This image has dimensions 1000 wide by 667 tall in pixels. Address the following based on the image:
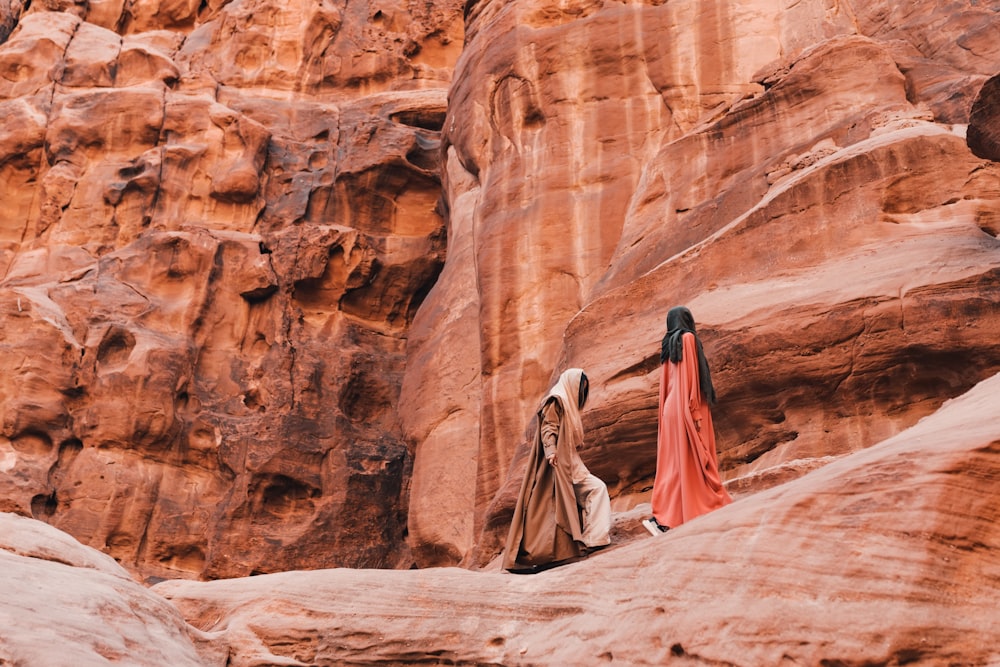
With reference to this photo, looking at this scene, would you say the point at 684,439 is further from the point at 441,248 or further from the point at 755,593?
the point at 441,248

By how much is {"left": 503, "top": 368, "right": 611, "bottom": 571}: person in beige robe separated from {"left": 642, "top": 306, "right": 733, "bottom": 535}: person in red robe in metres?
0.48

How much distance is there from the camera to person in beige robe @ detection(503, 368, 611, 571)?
976 cm

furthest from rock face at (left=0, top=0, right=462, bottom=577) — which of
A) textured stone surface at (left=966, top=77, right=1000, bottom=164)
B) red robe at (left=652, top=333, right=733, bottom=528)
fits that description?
textured stone surface at (left=966, top=77, right=1000, bottom=164)

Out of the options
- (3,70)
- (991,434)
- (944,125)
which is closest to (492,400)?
(944,125)

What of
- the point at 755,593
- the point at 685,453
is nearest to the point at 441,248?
the point at 685,453

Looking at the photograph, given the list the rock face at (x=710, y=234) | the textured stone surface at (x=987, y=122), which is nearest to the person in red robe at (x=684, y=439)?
the rock face at (x=710, y=234)

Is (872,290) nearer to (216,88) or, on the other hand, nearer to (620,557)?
(620,557)

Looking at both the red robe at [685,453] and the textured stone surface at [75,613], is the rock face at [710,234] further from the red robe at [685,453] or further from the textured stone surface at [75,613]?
the textured stone surface at [75,613]

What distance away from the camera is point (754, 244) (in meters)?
13.0

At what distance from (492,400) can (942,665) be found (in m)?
12.5

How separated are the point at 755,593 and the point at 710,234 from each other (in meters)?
8.24

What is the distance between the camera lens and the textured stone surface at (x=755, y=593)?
6156 mm

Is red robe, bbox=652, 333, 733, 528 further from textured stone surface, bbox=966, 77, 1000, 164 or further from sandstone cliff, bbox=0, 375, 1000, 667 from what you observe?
textured stone surface, bbox=966, 77, 1000, 164

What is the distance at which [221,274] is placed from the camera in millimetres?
24828
